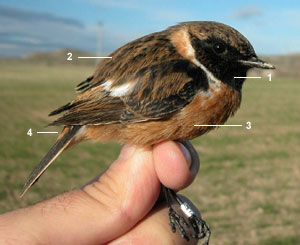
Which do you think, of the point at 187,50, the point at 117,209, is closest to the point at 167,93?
the point at 187,50

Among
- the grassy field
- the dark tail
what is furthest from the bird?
the grassy field

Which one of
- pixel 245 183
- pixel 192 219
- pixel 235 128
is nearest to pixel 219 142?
pixel 235 128

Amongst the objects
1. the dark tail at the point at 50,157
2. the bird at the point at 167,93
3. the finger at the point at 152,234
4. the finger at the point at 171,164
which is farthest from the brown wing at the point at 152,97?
the finger at the point at 152,234

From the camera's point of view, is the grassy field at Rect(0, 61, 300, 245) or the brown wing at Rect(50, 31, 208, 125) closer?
the brown wing at Rect(50, 31, 208, 125)

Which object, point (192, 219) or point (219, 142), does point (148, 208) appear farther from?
point (219, 142)

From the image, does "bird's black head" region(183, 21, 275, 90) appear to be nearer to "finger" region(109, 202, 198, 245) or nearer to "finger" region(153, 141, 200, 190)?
"finger" region(153, 141, 200, 190)

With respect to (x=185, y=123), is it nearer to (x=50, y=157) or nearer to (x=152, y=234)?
(x=152, y=234)

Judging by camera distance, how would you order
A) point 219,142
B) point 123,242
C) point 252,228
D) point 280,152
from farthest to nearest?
point 219,142 → point 280,152 → point 252,228 → point 123,242
